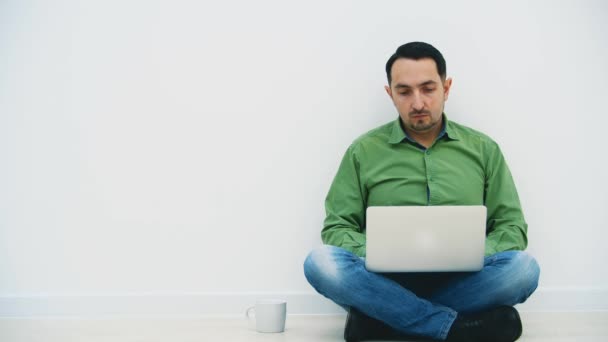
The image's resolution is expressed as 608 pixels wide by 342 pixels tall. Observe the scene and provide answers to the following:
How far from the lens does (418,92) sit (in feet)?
8.91

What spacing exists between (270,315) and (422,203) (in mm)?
684

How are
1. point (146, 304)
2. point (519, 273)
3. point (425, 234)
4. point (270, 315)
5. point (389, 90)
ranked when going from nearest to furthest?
point (425, 234), point (519, 273), point (270, 315), point (389, 90), point (146, 304)

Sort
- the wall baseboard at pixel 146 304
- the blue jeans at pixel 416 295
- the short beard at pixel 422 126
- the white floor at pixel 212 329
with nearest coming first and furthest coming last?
1. the blue jeans at pixel 416 295
2. the white floor at pixel 212 329
3. the short beard at pixel 422 126
4. the wall baseboard at pixel 146 304

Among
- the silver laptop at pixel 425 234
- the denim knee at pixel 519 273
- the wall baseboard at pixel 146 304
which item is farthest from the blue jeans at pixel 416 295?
the wall baseboard at pixel 146 304

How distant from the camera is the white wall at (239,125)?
312cm

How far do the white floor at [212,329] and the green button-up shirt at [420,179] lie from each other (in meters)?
0.36

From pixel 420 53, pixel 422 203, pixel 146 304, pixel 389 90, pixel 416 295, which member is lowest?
pixel 146 304

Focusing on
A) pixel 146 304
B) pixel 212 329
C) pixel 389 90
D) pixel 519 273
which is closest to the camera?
pixel 519 273

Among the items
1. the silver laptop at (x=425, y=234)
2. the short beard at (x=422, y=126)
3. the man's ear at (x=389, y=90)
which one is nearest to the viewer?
the silver laptop at (x=425, y=234)

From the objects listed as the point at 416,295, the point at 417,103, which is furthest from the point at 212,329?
the point at 417,103

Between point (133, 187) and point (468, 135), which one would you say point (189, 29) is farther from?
point (468, 135)

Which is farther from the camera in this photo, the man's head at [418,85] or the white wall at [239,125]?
the white wall at [239,125]

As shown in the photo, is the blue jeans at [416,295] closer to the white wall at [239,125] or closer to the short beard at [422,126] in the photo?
the short beard at [422,126]

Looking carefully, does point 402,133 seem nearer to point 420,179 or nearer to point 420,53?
point 420,179
